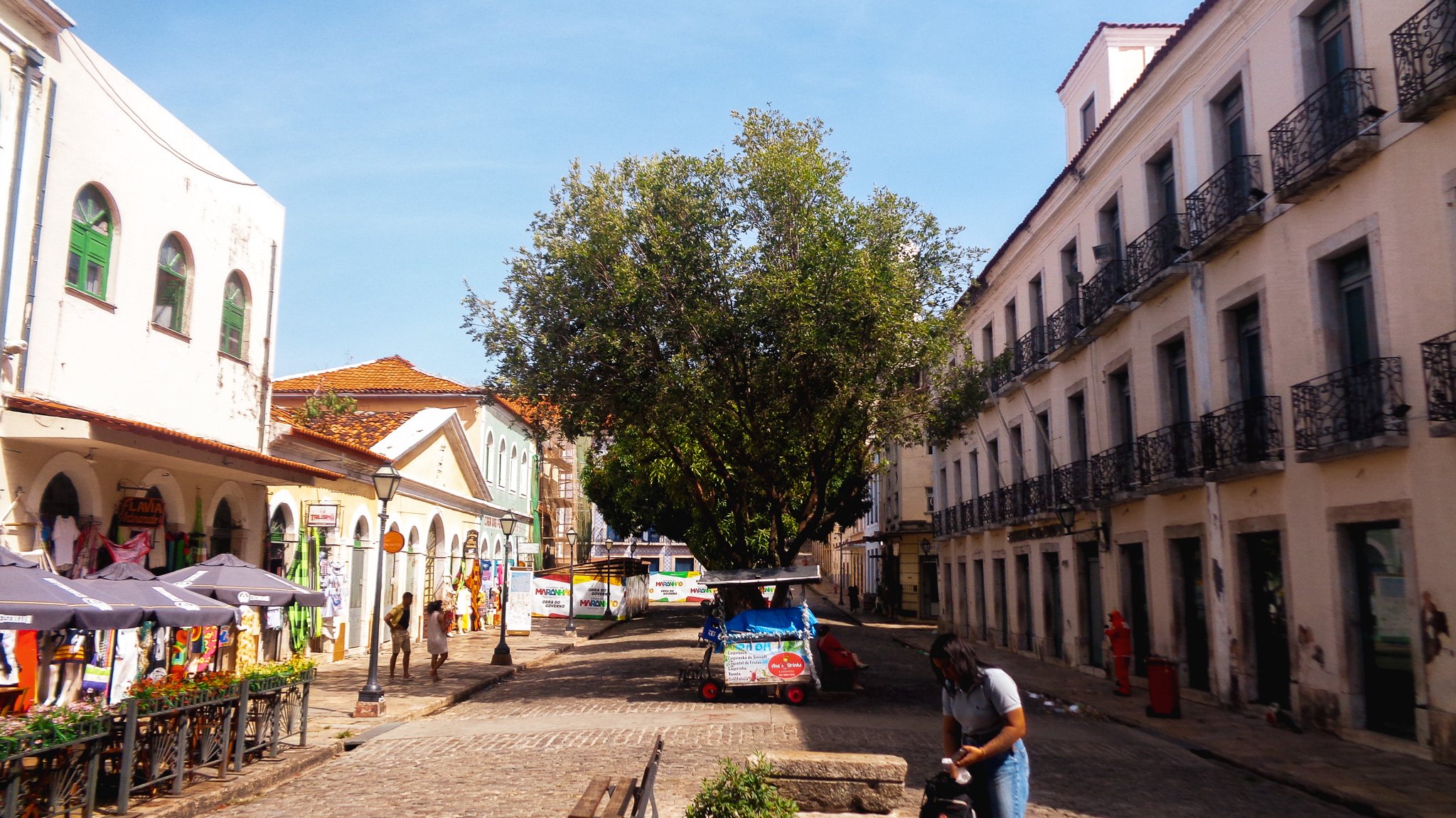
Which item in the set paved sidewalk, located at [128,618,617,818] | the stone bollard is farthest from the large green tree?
the stone bollard

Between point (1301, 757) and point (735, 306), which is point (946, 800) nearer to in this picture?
point (1301, 757)

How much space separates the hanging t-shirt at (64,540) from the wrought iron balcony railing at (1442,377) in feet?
51.1

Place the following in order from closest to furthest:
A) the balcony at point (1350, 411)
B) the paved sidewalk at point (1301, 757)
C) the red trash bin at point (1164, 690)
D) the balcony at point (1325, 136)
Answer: the paved sidewalk at point (1301, 757), the balcony at point (1350, 411), the balcony at point (1325, 136), the red trash bin at point (1164, 690)

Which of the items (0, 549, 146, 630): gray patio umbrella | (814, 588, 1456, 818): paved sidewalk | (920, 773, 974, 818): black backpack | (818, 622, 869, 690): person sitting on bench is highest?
(0, 549, 146, 630): gray patio umbrella

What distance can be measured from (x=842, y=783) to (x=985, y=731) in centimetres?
309

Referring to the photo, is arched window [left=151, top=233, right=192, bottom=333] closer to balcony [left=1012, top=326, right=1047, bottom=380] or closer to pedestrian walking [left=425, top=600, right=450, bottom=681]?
pedestrian walking [left=425, top=600, right=450, bottom=681]

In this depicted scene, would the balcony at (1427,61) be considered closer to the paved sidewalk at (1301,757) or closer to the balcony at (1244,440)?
the balcony at (1244,440)

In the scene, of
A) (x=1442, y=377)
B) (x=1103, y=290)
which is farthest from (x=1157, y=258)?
(x=1442, y=377)

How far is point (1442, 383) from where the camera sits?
1097 cm

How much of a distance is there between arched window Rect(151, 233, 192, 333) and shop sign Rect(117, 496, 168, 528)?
258 centimetres

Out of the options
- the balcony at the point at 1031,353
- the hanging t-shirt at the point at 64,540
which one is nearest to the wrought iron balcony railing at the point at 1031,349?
the balcony at the point at 1031,353

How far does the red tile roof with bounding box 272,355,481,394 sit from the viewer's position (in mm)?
34375

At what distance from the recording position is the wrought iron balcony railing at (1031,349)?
24.5 meters

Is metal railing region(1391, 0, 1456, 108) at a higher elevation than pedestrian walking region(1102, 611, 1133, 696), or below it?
higher
